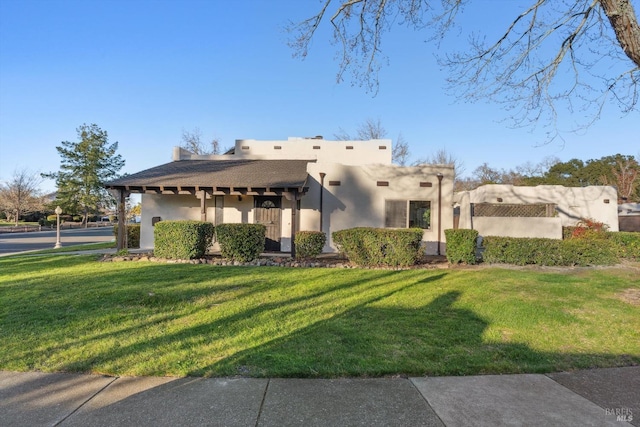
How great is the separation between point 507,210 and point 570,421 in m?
11.5

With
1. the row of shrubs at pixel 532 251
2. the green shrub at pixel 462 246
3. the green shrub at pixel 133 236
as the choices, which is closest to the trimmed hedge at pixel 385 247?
the green shrub at pixel 462 246

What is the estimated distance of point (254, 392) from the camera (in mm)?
2900

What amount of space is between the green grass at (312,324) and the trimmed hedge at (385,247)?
1.39m

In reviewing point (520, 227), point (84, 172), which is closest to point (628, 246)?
point (520, 227)

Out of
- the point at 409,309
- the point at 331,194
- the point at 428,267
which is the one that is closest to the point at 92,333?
the point at 409,309

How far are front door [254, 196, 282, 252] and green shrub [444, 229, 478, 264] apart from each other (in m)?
6.01

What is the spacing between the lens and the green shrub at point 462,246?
9469 mm

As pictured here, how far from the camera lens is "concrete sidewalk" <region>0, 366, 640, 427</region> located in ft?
8.29

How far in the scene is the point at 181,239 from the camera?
973 centimetres

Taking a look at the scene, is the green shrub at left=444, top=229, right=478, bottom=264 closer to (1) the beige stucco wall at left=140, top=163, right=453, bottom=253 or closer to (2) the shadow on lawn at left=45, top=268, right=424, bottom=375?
(1) the beige stucco wall at left=140, top=163, right=453, bottom=253

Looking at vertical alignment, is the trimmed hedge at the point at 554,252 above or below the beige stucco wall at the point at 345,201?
below

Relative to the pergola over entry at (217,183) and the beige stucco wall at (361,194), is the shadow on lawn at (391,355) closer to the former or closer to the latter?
the pergola over entry at (217,183)

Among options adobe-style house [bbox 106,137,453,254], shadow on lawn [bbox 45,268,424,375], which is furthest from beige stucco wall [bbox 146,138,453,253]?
shadow on lawn [bbox 45,268,424,375]

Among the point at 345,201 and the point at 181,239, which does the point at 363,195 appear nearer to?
the point at 345,201
